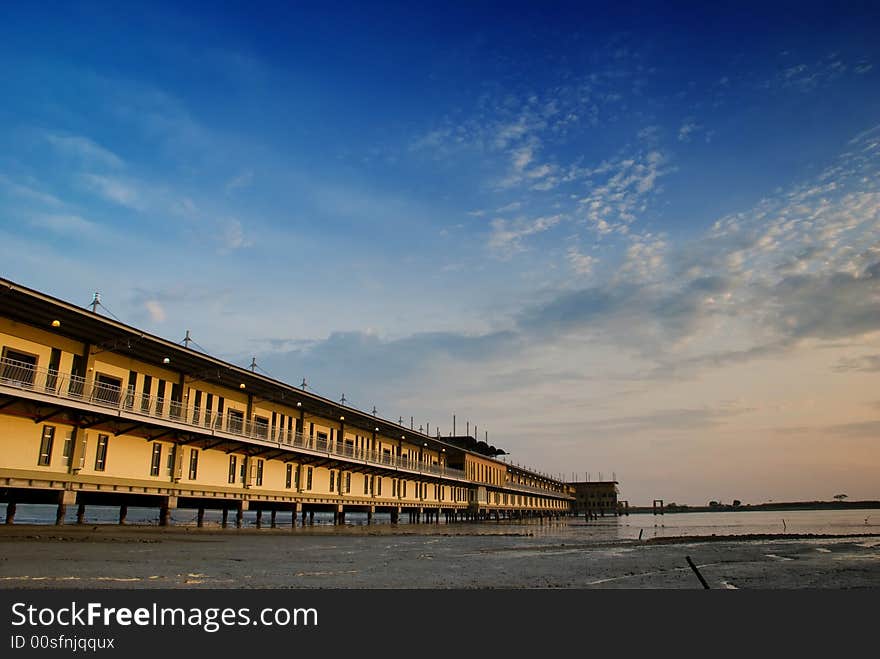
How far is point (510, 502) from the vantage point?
98.6 metres

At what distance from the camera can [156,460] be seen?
29.6 meters

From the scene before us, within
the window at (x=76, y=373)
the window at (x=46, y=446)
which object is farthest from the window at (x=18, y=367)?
the window at (x=46, y=446)

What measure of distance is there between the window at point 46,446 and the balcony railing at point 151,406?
5.06ft

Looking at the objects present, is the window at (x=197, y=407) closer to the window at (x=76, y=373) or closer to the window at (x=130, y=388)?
the window at (x=130, y=388)

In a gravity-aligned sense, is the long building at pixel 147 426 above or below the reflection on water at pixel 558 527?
above

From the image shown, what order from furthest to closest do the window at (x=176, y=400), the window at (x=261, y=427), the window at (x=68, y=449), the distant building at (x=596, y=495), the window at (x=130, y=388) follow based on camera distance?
the distant building at (x=596, y=495) < the window at (x=261, y=427) < the window at (x=176, y=400) < the window at (x=130, y=388) < the window at (x=68, y=449)

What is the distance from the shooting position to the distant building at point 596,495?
164125 mm

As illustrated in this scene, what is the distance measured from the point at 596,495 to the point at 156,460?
151167mm

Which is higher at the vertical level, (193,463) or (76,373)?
(76,373)

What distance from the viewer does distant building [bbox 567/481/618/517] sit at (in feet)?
538

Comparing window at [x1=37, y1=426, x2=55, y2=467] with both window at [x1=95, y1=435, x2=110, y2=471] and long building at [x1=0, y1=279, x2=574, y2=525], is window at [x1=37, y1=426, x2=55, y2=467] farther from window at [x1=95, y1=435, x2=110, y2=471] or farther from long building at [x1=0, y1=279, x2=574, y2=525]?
window at [x1=95, y1=435, x2=110, y2=471]

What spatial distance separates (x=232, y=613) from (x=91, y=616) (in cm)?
127

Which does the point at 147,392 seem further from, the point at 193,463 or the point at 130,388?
the point at 193,463

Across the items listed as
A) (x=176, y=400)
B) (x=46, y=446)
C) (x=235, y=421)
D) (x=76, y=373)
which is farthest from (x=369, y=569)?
(x=235, y=421)
